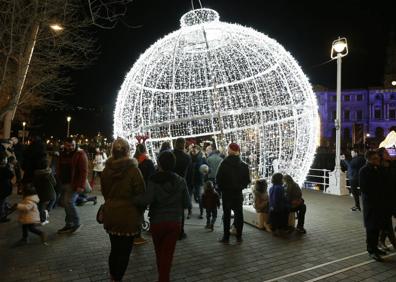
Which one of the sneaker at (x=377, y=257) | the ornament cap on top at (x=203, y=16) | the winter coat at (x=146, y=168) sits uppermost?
the ornament cap on top at (x=203, y=16)

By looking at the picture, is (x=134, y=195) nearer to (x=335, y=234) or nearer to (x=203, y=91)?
(x=335, y=234)

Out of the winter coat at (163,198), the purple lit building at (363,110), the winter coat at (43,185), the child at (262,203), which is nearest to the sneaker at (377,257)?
the child at (262,203)

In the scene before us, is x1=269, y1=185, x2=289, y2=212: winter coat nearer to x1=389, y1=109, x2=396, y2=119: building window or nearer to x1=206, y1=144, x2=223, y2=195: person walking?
x1=206, y1=144, x2=223, y2=195: person walking

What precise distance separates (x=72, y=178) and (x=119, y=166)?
3.12m

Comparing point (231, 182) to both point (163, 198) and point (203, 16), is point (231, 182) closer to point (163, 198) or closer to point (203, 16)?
point (163, 198)

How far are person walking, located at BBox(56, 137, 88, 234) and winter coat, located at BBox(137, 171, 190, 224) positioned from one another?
10.3 feet

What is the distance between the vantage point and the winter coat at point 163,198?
3734 mm

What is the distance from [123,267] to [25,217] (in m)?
2.95

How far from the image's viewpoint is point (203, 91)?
29.9 feet

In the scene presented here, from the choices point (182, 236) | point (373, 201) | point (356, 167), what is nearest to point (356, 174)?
point (356, 167)

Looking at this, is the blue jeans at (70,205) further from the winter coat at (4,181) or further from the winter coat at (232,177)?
the winter coat at (232,177)

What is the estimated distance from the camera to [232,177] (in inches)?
233

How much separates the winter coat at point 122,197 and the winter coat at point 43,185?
145 inches

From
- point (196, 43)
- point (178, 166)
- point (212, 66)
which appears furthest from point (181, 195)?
point (196, 43)
